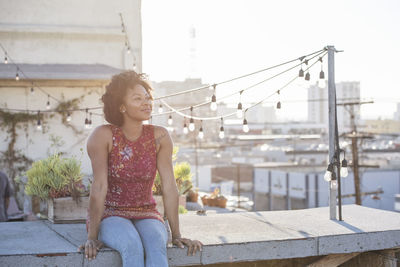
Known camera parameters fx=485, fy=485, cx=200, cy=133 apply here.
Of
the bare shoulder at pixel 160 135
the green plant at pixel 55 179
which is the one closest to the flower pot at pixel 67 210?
the green plant at pixel 55 179

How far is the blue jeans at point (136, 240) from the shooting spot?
3557 millimetres

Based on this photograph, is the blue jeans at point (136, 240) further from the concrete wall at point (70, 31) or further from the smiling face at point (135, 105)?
the concrete wall at point (70, 31)

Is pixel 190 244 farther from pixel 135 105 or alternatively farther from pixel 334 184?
pixel 334 184

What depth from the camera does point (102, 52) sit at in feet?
41.3

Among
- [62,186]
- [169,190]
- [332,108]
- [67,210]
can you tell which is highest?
[332,108]

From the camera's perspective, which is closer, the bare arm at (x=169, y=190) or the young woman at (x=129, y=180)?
the young woman at (x=129, y=180)

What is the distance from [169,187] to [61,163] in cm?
183

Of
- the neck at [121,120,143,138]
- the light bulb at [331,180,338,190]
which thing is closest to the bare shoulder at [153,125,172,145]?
the neck at [121,120,143,138]

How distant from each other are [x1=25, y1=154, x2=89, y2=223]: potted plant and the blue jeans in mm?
1506

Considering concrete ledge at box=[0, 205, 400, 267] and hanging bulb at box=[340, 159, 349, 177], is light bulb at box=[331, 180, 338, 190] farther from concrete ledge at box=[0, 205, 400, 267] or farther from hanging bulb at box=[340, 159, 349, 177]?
concrete ledge at box=[0, 205, 400, 267]

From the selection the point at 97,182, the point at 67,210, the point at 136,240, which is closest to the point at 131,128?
the point at 97,182

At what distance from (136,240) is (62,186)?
2116mm

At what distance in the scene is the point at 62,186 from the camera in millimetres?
5422

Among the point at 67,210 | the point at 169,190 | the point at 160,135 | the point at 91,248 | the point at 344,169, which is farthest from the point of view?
the point at 67,210
